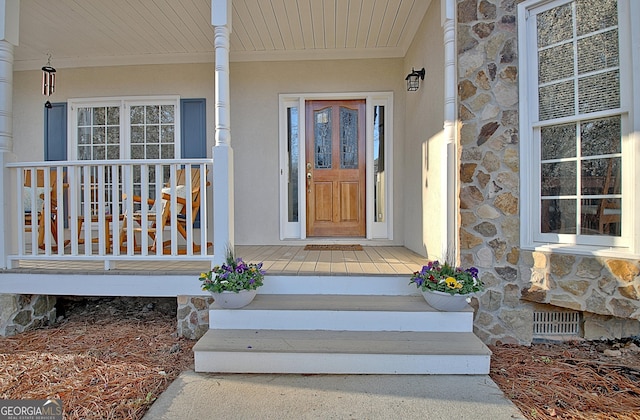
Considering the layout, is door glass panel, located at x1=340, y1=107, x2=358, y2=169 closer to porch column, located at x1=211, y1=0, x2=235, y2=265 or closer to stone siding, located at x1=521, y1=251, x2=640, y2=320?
porch column, located at x1=211, y1=0, x2=235, y2=265

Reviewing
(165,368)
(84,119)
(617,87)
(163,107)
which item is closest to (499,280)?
(617,87)

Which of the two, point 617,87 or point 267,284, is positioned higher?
point 617,87

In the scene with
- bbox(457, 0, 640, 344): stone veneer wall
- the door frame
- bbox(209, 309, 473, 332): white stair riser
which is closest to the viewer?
bbox(209, 309, 473, 332): white stair riser

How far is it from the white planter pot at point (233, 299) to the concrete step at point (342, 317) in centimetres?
3

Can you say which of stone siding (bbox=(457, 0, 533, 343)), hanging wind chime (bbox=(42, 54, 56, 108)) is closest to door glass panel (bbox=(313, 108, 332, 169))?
stone siding (bbox=(457, 0, 533, 343))

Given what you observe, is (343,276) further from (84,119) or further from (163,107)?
(84,119)

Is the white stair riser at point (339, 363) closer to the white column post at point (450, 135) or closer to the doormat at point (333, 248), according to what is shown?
the white column post at point (450, 135)

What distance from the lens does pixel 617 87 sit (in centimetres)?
221

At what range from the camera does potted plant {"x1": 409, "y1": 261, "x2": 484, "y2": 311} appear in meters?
2.28

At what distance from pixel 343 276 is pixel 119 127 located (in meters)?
3.75

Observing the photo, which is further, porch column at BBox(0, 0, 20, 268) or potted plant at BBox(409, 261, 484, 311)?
porch column at BBox(0, 0, 20, 268)

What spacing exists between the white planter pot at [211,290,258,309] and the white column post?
61.8 inches

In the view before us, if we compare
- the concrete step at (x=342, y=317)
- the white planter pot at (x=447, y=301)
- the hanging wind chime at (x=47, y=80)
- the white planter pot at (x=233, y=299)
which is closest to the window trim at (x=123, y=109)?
the hanging wind chime at (x=47, y=80)

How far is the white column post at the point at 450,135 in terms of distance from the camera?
8.74 ft
